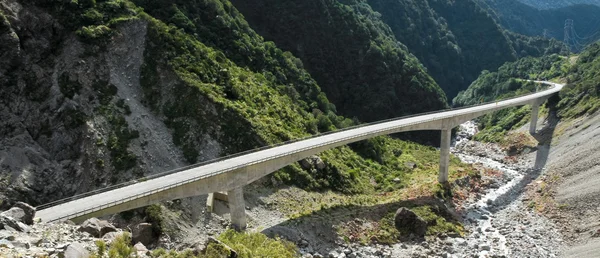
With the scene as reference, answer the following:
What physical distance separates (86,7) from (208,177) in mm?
32652

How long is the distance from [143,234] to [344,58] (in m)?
76.1

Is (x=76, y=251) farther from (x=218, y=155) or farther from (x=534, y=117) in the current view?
(x=534, y=117)

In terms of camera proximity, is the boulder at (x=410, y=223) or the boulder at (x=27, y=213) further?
the boulder at (x=410, y=223)

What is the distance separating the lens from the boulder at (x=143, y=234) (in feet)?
105

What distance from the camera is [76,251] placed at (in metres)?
19.3

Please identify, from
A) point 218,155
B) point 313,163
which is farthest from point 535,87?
point 218,155

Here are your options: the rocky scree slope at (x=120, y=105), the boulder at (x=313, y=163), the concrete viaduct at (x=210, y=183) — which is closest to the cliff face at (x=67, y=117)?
the rocky scree slope at (x=120, y=105)

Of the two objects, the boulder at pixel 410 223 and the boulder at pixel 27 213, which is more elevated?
the boulder at pixel 27 213

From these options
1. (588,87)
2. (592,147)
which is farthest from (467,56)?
(592,147)

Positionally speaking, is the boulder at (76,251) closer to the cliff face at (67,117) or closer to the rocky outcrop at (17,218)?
the rocky outcrop at (17,218)

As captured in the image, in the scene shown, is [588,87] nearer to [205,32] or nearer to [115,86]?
[205,32]

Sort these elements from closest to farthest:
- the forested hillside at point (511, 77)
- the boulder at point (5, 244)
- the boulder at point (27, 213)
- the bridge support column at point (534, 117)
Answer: the boulder at point (5, 244) < the boulder at point (27, 213) < the bridge support column at point (534, 117) < the forested hillside at point (511, 77)

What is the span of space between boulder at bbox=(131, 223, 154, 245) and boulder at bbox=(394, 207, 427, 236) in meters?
25.2

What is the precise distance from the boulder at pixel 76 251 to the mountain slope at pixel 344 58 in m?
76.8
